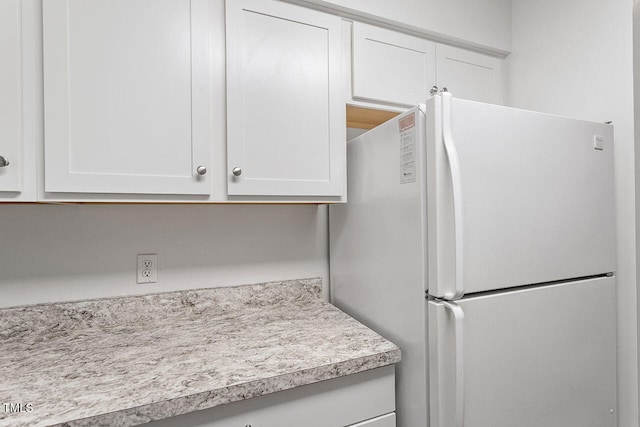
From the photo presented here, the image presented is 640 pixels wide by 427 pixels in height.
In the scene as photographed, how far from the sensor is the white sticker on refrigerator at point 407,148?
0.99 metres

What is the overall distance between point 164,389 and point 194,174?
634 millimetres

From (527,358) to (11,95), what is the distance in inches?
66.4

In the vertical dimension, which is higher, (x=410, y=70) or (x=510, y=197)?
(x=410, y=70)

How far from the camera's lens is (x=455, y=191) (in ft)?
2.97

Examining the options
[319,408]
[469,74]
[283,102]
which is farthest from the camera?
[469,74]

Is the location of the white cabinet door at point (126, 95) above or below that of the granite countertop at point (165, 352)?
above

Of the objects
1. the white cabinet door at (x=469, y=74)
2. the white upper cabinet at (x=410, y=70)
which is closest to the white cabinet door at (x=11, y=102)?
the white upper cabinet at (x=410, y=70)

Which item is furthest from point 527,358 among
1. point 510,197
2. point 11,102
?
point 11,102

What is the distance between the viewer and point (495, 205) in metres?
0.99

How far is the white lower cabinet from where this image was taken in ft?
2.74

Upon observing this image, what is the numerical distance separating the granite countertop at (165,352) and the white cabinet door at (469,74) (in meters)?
1.20

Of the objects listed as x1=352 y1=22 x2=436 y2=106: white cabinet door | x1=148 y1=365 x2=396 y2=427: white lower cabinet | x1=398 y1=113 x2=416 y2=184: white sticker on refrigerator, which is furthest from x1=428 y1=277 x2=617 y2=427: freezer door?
x1=352 y1=22 x2=436 y2=106: white cabinet door

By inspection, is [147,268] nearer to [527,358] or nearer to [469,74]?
[527,358]

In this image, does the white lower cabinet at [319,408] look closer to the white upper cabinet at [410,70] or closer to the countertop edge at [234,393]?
the countertop edge at [234,393]
